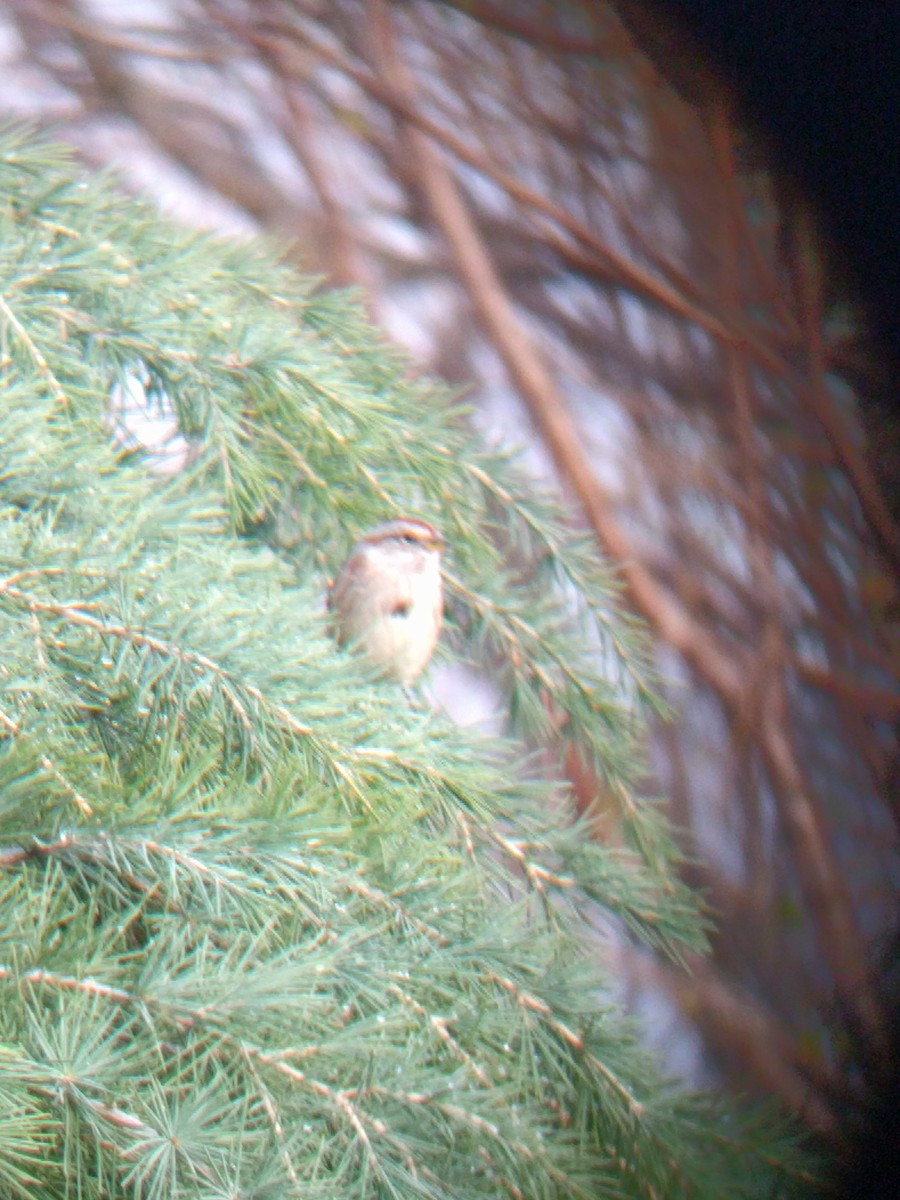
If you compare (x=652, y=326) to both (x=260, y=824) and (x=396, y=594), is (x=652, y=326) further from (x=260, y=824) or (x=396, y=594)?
(x=260, y=824)

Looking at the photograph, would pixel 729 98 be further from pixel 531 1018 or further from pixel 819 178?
pixel 531 1018

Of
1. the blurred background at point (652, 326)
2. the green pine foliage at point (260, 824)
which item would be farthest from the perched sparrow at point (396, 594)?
the blurred background at point (652, 326)

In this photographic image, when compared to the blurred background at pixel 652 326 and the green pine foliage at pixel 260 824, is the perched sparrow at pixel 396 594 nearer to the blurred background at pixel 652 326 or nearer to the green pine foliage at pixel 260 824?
the green pine foliage at pixel 260 824

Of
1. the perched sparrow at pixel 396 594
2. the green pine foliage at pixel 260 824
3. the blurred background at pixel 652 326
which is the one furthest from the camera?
the blurred background at pixel 652 326

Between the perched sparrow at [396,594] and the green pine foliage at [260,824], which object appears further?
the perched sparrow at [396,594]

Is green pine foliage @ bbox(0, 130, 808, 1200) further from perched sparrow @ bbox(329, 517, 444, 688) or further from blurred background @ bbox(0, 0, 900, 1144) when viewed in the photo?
blurred background @ bbox(0, 0, 900, 1144)

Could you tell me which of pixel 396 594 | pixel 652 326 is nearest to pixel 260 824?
pixel 396 594
